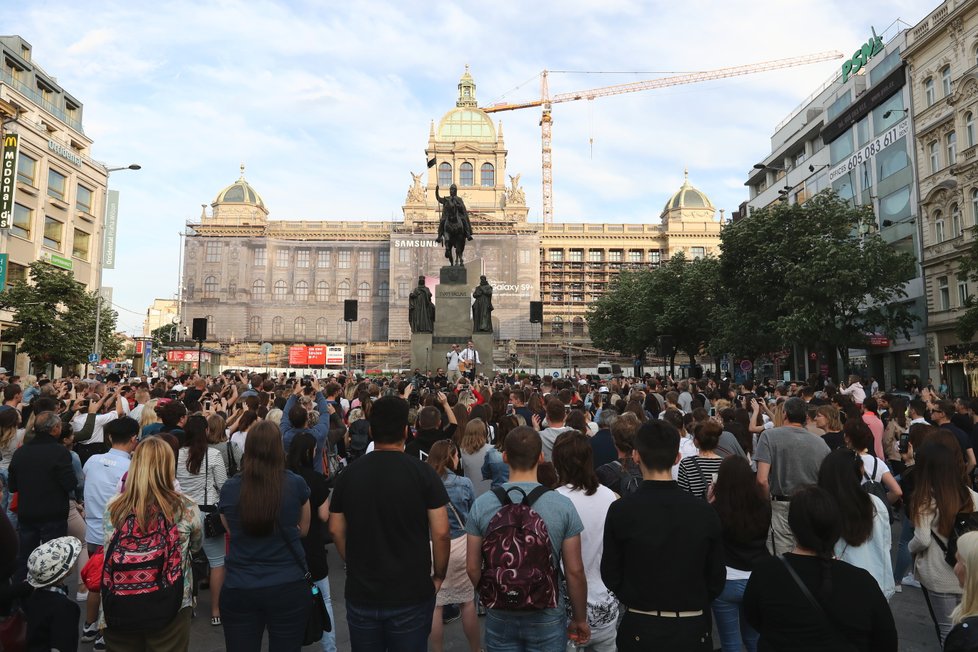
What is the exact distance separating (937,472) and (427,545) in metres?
3.83

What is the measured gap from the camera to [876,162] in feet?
125

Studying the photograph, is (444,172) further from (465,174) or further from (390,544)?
(390,544)

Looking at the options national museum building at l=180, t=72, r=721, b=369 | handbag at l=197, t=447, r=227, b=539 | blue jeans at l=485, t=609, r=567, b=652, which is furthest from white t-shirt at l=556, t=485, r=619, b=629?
national museum building at l=180, t=72, r=721, b=369

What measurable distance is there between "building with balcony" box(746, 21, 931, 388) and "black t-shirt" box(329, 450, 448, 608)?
96.1 ft

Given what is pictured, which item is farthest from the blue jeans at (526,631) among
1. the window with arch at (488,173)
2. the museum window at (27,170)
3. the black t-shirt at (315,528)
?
the window with arch at (488,173)

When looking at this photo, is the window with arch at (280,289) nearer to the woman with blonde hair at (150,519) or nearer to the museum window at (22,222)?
the museum window at (22,222)

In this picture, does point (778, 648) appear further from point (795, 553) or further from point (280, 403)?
point (280, 403)

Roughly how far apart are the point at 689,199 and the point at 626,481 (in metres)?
90.4

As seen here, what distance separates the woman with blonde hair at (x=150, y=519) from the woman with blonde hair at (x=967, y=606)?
3.94 metres

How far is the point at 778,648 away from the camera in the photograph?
3.06 meters

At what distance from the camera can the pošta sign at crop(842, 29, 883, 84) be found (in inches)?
1570

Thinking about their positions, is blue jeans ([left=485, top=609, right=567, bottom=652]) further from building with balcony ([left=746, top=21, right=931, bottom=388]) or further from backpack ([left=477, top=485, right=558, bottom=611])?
building with balcony ([left=746, top=21, right=931, bottom=388])

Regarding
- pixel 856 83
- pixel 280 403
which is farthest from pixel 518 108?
pixel 280 403

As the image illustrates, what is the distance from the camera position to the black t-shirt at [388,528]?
12.1 ft
